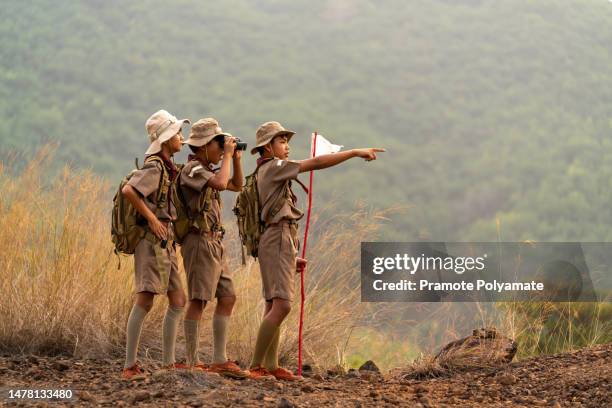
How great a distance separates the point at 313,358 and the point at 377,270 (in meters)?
8.99

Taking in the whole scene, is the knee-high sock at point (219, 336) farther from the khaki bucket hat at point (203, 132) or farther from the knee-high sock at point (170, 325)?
the khaki bucket hat at point (203, 132)

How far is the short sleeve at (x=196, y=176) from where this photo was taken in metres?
5.61

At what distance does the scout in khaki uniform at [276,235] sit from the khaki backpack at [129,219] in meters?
0.63

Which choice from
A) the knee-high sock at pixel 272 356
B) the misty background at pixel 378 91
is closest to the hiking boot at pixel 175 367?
the knee-high sock at pixel 272 356

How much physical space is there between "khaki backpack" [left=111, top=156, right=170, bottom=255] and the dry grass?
6.02 feet

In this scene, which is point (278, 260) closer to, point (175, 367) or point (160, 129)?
point (175, 367)

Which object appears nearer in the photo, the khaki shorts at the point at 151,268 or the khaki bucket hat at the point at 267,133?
the khaki shorts at the point at 151,268

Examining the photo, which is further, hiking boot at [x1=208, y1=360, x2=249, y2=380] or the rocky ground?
hiking boot at [x1=208, y1=360, x2=249, y2=380]

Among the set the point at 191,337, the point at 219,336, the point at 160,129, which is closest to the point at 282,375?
the point at 219,336

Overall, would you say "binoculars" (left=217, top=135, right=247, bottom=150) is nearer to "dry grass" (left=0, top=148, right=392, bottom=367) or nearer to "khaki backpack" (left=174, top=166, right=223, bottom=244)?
"khaki backpack" (left=174, top=166, right=223, bottom=244)

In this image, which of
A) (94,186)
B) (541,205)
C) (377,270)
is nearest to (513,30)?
(541,205)

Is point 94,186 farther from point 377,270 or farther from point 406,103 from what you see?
point 406,103

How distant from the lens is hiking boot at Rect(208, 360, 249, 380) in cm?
567

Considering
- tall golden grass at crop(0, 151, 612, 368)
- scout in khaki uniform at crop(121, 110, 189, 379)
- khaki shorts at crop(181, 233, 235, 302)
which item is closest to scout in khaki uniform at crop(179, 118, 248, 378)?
khaki shorts at crop(181, 233, 235, 302)
